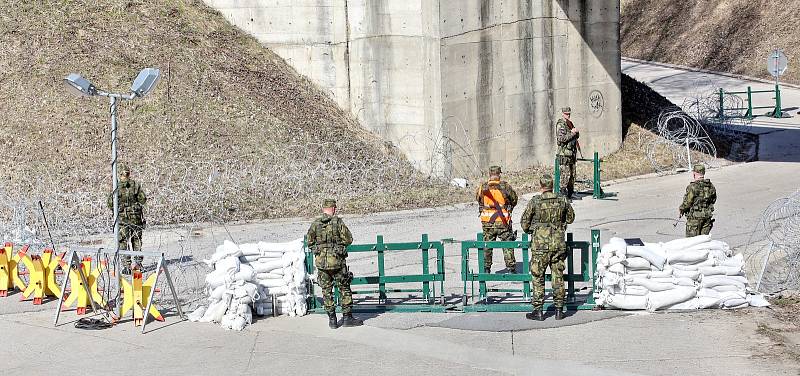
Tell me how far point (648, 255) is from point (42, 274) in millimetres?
8014

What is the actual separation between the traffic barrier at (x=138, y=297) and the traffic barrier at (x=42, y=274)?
155 centimetres

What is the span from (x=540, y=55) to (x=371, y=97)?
3.92m

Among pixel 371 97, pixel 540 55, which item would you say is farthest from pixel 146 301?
pixel 540 55

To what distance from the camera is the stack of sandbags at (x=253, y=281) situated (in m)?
14.8

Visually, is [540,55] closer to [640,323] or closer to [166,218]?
[166,218]

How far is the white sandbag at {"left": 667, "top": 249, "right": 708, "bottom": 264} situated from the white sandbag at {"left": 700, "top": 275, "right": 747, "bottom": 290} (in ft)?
0.84

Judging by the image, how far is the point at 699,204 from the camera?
16703 mm

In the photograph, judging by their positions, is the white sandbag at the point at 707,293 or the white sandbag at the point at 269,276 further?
the white sandbag at the point at 269,276

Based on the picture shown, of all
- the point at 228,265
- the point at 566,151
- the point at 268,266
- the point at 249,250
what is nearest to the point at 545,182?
the point at 268,266

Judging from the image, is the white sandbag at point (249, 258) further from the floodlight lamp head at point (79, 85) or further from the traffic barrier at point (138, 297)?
the floodlight lamp head at point (79, 85)

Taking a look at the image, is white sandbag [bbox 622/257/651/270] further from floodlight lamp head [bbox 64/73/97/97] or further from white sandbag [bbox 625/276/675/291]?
floodlight lamp head [bbox 64/73/97/97]

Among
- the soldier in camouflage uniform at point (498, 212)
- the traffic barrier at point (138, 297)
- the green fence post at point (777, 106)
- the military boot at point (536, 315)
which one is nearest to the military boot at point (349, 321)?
the military boot at point (536, 315)

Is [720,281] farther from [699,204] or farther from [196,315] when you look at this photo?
[196,315]

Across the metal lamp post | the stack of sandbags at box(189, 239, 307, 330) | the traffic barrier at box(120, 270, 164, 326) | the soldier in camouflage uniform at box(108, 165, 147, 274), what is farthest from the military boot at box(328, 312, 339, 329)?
the soldier in camouflage uniform at box(108, 165, 147, 274)
